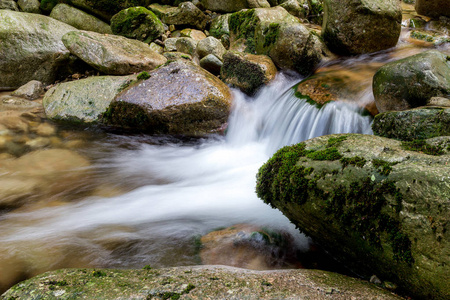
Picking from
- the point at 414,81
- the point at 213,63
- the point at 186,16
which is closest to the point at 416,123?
the point at 414,81

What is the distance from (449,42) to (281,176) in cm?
800

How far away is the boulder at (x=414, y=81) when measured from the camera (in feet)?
13.4

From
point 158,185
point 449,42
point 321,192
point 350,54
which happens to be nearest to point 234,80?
point 350,54

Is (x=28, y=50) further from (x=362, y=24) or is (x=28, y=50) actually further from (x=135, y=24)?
(x=362, y=24)

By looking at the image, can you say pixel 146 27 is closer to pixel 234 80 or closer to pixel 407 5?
pixel 234 80

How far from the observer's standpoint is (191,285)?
1885 mm

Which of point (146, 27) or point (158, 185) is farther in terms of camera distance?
point (146, 27)

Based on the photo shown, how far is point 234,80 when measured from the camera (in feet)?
24.5

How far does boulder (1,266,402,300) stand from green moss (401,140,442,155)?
1249 millimetres

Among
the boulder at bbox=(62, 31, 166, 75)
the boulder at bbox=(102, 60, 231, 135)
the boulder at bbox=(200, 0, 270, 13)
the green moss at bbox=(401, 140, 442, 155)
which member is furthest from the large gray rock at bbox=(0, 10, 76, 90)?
the green moss at bbox=(401, 140, 442, 155)

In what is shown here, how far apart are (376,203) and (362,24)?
6129 mm

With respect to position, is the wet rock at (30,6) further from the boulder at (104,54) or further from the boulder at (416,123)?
the boulder at (416,123)

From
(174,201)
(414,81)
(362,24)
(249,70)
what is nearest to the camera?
(414,81)

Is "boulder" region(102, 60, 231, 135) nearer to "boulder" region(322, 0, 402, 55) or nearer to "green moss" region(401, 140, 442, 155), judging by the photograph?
"boulder" region(322, 0, 402, 55)
